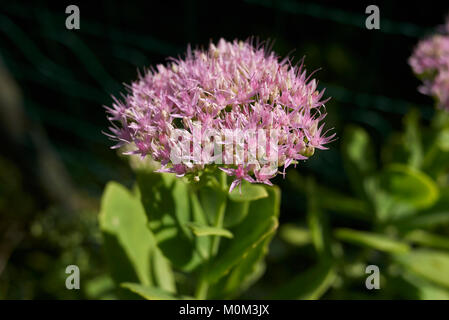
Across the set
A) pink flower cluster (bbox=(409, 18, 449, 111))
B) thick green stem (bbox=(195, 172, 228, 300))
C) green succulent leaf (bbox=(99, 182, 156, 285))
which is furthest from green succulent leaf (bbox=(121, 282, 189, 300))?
pink flower cluster (bbox=(409, 18, 449, 111))

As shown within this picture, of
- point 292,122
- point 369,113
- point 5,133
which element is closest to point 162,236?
point 292,122

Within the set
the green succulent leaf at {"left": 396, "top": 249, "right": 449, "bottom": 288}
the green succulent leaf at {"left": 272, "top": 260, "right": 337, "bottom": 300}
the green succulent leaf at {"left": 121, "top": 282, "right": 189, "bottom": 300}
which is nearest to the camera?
the green succulent leaf at {"left": 121, "top": 282, "right": 189, "bottom": 300}

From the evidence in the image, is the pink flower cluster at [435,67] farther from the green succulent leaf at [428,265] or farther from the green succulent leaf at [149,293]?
the green succulent leaf at [149,293]

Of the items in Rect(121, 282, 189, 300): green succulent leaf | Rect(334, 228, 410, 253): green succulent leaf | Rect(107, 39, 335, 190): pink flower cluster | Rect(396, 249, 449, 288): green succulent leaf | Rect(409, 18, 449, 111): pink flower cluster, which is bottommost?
Rect(121, 282, 189, 300): green succulent leaf

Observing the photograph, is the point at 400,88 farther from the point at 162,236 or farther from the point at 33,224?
the point at 33,224

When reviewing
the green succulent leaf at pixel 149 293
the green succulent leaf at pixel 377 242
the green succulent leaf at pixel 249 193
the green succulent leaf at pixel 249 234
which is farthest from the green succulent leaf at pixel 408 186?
the green succulent leaf at pixel 149 293

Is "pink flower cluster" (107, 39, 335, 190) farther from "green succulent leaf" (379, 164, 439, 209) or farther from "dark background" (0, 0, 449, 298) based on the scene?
"dark background" (0, 0, 449, 298)
